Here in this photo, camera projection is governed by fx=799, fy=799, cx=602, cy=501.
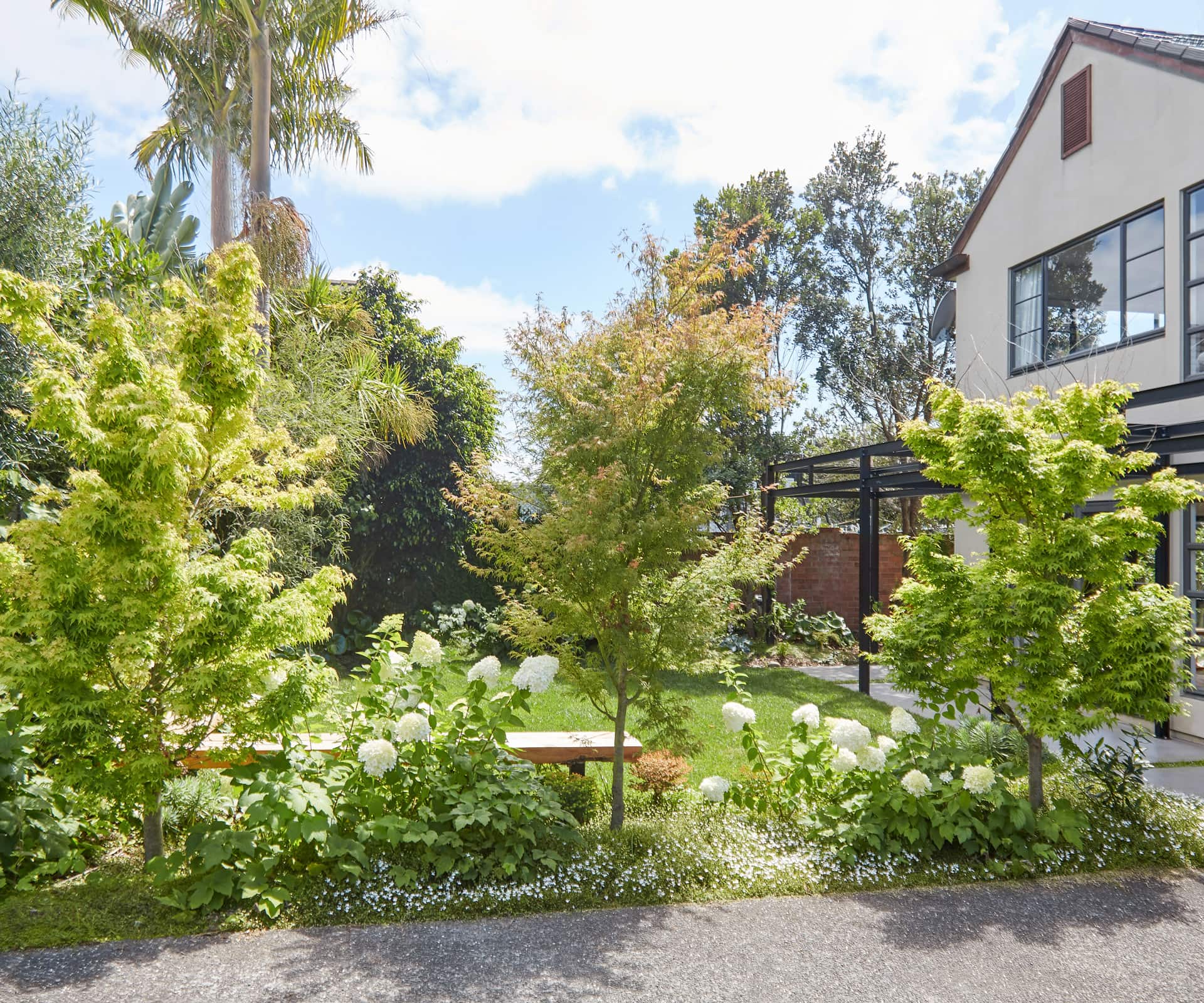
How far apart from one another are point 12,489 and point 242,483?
10.9ft

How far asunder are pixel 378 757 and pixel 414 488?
8450mm

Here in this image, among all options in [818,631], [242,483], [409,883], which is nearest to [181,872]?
[409,883]

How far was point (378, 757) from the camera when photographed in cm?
392

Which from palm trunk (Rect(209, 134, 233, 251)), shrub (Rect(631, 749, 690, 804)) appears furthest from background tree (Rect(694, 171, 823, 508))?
shrub (Rect(631, 749, 690, 804))

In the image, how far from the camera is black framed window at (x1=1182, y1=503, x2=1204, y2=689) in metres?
7.44

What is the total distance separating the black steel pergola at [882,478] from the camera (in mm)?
6297

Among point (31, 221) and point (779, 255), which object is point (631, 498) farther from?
point (779, 255)

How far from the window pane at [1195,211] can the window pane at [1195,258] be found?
0.35ft

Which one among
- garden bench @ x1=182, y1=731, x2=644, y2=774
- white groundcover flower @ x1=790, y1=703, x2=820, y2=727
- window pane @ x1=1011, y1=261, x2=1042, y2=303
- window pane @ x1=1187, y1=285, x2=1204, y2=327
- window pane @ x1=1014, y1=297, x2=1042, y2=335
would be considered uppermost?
window pane @ x1=1011, y1=261, x2=1042, y2=303

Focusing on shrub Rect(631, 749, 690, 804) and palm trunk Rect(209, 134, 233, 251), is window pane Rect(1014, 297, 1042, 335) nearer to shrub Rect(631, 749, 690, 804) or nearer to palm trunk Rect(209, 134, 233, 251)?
shrub Rect(631, 749, 690, 804)

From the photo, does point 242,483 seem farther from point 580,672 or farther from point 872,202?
point 872,202

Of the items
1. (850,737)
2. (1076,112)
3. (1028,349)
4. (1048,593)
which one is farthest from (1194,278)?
(850,737)

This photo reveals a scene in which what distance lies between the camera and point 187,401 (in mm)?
3885

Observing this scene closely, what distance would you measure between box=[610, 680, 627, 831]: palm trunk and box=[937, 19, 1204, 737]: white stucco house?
4760 millimetres
